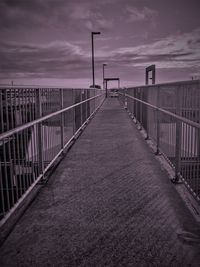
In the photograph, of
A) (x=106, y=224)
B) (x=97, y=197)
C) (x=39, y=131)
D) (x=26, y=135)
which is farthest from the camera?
(x=39, y=131)

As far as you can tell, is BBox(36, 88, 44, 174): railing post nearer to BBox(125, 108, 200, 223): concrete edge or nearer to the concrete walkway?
the concrete walkway

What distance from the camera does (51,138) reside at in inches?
212

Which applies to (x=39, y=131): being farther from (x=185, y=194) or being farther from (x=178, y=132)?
(x=185, y=194)

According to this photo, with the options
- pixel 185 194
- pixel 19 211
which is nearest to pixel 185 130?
pixel 185 194

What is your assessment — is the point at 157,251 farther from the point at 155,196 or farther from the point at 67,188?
the point at 67,188

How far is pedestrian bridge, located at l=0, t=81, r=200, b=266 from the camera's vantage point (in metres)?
2.46

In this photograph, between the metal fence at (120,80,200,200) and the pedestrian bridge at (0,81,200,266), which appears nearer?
the pedestrian bridge at (0,81,200,266)

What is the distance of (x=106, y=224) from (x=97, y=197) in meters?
0.74

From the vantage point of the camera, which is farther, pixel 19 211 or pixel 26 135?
pixel 26 135

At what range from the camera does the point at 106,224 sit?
9.65 ft

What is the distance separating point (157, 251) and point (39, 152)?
8.06ft

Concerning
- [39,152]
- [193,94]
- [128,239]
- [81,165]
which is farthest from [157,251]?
[81,165]

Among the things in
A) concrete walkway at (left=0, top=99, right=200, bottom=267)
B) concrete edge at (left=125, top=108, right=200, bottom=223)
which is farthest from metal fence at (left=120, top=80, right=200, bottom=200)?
concrete walkway at (left=0, top=99, right=200, bottom=267)

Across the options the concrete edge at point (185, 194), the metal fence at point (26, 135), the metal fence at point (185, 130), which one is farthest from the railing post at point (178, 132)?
the metal fence at point (26, 135)
